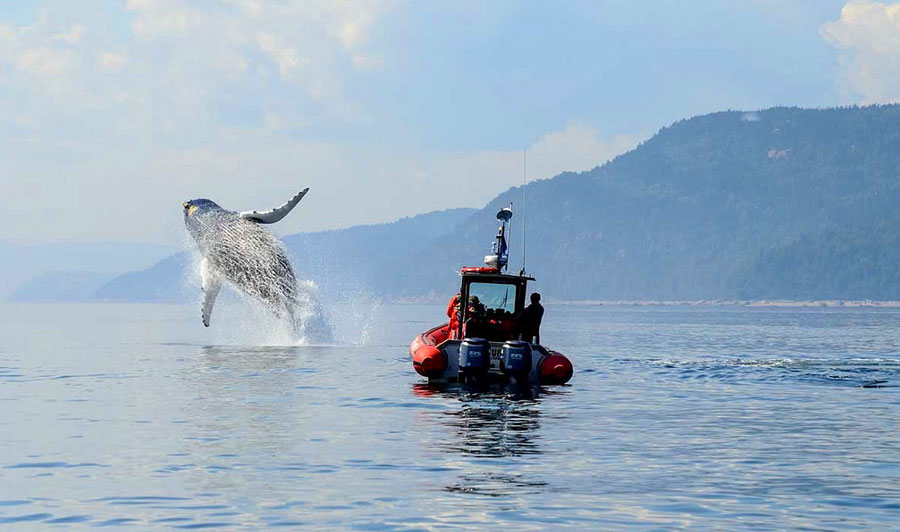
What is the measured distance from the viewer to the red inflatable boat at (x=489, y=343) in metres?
32.8

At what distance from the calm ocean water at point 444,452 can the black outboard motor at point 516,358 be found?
0.86 metres

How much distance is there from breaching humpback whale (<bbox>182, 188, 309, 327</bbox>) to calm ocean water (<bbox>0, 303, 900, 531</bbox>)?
8.58 meters

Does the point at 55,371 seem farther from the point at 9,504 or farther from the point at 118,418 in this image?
the point at 9,504

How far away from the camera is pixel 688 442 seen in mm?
23547

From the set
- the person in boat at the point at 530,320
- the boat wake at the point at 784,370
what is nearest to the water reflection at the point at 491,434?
the person in boat at the point at 530,320

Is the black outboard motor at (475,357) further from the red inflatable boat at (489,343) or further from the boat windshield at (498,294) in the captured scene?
the boat windshield at (498,294)

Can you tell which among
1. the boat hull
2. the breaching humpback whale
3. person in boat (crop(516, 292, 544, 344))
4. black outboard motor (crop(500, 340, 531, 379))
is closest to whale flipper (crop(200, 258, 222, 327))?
the breaching humpback whale

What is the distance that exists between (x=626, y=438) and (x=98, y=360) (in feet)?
113

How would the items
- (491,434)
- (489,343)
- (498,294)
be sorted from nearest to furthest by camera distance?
1. (491,434)
2. (489,343)
3. (498,294)

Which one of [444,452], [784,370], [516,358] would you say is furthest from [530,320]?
[784,370]

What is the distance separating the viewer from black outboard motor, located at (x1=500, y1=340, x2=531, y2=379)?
107 feet

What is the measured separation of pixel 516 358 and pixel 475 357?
1.04 m

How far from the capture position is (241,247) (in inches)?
1967

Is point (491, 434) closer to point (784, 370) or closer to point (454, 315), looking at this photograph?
point (454, 315)
